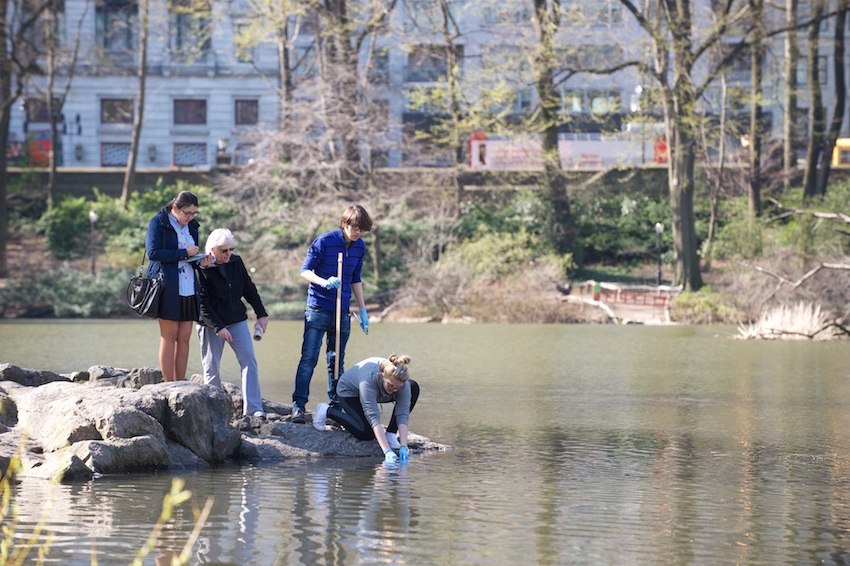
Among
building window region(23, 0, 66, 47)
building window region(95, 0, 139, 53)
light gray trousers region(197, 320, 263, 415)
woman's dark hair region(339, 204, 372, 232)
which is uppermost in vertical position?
building window region(95, 0, 139, 53)

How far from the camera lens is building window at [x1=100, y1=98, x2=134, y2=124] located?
234ft

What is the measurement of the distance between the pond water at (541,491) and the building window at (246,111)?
53336 mm

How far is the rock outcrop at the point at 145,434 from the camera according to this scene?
10.6 meters

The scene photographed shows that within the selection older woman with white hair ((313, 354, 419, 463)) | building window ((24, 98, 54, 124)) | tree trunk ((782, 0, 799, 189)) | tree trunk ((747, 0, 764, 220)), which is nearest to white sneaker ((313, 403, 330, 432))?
older woman with white hair ((313, 354, 419, 463))

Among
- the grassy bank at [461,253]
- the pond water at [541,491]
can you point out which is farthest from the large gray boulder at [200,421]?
the grassy bank at [461,253]

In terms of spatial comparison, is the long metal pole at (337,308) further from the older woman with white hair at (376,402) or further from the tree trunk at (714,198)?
the tree trunk at (714,198)

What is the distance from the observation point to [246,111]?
71.7 metres

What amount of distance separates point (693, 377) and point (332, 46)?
2747 centimetres

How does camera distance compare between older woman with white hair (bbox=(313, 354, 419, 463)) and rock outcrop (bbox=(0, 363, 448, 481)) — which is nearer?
rock outcrop (bbox=(0, 363, 448, 481))

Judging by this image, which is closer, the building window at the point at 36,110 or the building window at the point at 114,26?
the building window at the point at 36,110

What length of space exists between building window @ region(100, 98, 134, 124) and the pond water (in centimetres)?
5445

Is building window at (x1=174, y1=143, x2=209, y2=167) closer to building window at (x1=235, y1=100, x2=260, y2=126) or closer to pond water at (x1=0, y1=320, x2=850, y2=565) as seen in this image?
building window at (x1=235, y1=100, x2=260, y2=126)

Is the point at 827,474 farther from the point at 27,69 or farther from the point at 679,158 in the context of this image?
the point at 27,69

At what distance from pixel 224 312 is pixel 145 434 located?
1.68 metres
